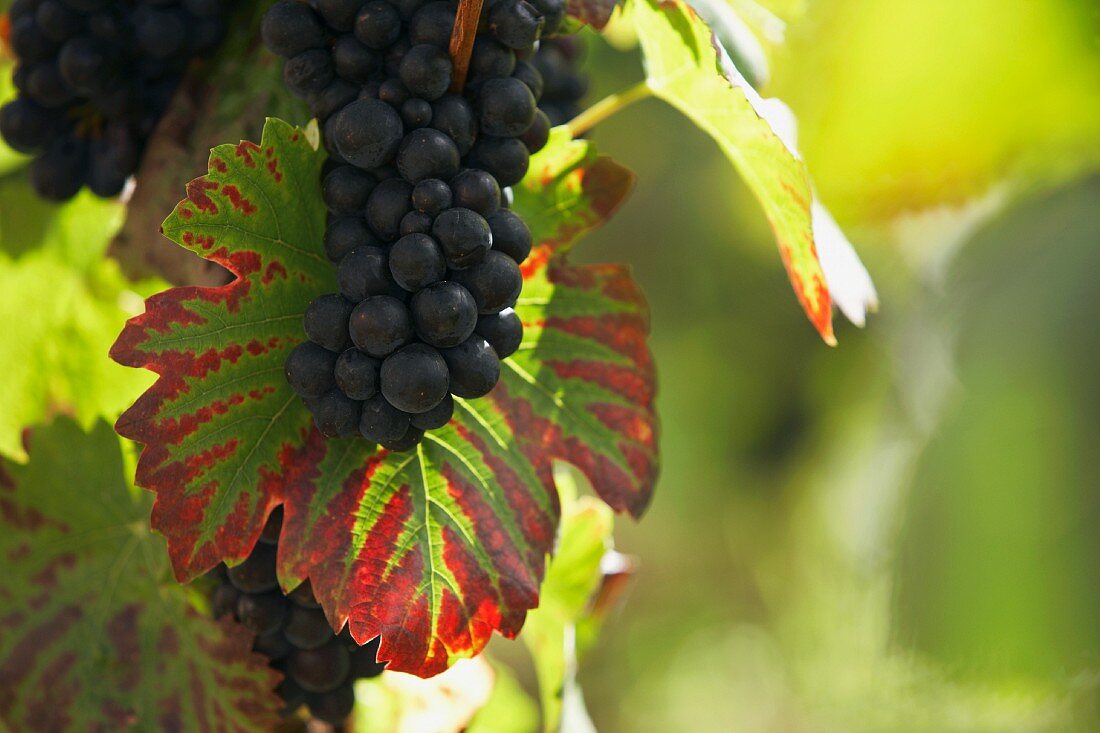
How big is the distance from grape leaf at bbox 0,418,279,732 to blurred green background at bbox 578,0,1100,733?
92cm

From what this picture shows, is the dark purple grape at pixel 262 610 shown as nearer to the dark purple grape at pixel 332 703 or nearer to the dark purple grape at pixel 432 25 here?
the dark purple grape at pixel 332 703

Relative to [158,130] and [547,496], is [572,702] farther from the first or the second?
[158,130]

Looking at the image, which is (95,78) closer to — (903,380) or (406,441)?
(406,441)

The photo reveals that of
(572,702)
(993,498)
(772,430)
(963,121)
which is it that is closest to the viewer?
(572,702)

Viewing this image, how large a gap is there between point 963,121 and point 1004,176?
144mm

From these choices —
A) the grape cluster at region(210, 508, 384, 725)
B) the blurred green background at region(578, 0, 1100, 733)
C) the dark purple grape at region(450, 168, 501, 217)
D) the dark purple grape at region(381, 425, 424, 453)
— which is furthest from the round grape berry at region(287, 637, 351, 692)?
the blurred green background at region(578, 0, 1100, 733)

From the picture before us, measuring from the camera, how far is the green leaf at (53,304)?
2.14 feet

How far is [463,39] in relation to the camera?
41 cm

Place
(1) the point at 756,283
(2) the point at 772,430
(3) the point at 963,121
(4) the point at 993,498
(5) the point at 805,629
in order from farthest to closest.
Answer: (5) the point at 805,629
(2) the point at 772,430
(1) the point at 756,283
(4) the point at 993,498
(3) the point at 963,121

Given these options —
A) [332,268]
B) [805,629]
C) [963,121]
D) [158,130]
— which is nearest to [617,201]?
[332,268]

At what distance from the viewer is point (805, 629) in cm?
275

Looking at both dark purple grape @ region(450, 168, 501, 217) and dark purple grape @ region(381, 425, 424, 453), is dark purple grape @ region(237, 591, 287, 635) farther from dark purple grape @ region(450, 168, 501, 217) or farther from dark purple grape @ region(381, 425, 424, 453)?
dark purple grape @ region(450, 168, 501, 217)

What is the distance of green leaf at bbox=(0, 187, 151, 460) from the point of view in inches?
25.7

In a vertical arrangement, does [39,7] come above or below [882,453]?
above
